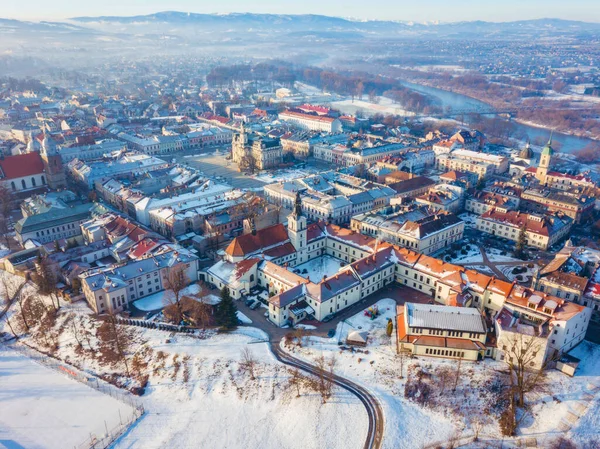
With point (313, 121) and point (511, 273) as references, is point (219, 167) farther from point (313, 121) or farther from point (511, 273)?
point (511, 273)

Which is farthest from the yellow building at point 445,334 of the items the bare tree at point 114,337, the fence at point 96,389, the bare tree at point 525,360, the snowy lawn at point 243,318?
the bare tree at point 114,337

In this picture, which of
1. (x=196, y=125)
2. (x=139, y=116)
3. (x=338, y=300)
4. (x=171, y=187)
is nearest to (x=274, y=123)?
(x=196, y=125)

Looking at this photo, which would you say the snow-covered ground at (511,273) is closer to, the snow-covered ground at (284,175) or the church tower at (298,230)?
the church tower at (298,230)

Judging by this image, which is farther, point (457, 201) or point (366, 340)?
point (457, 201)

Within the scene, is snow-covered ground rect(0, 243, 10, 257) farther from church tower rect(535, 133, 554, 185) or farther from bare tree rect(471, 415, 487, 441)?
church tower rect(535, 133, 554, 185)

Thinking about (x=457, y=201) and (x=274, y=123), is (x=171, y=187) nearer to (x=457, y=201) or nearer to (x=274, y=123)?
(x=457, y=201)

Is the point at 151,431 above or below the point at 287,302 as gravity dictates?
below

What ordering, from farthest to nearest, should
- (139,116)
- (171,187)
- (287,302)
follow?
(139,116) < (171,187) < (287,302)

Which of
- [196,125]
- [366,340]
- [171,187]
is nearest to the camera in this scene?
[366,340]

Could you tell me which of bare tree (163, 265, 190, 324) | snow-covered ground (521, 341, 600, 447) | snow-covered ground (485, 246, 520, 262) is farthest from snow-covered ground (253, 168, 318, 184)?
snow-covered ground (521, 341, 600, 447)
